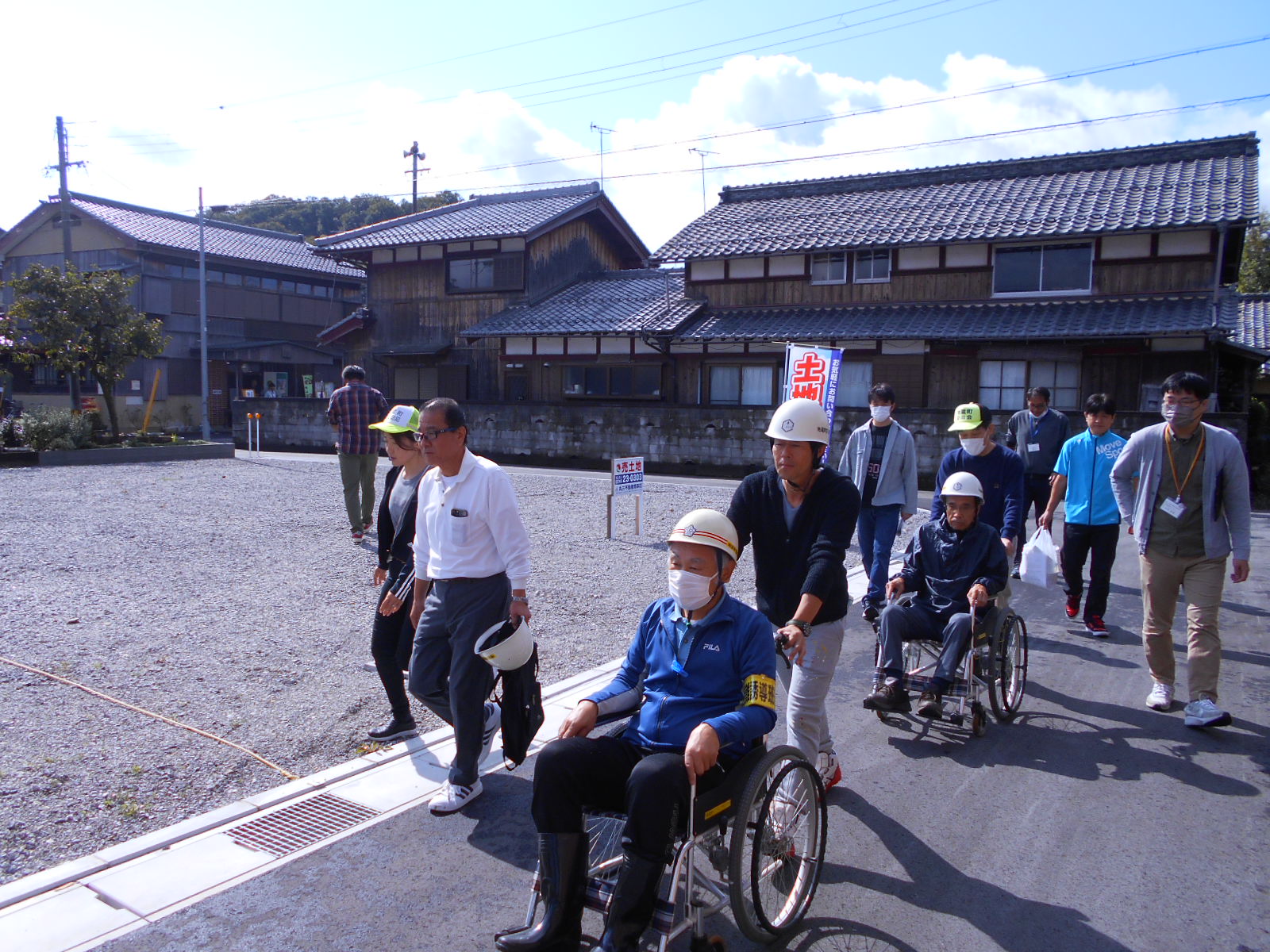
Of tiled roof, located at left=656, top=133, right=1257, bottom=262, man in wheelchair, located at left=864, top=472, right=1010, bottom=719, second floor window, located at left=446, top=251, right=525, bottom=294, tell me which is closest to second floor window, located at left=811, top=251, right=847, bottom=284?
tiled roof, located at left=656, top=133, right=1257, bottom=262

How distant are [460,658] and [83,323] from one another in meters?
20.3

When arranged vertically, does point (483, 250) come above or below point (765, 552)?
above

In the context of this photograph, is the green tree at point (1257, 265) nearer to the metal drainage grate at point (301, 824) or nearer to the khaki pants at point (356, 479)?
the khaki pants at point (356, 479)

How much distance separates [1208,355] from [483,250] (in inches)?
787

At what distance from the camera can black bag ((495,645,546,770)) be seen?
3867mm

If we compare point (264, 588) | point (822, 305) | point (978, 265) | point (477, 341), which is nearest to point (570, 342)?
point (477, 341)

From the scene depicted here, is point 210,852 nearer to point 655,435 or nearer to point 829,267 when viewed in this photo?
point 655,435

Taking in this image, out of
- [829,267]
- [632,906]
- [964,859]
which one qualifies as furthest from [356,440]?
[829,267]

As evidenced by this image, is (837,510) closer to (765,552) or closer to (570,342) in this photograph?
(765,552)

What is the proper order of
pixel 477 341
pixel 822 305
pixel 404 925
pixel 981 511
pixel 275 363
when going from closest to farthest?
pixel 404 925, pixel 981 511, pixel 822 305, pixel 477 341, pixel 275 363

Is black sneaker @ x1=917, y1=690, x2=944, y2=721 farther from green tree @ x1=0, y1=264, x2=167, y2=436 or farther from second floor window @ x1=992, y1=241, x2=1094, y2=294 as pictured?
green tree @ x1=0, y1=264, x2=167, y2=436

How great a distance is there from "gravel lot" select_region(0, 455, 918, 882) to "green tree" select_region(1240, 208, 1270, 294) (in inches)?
1160

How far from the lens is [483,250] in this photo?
28062 mm

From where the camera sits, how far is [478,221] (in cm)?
2888
